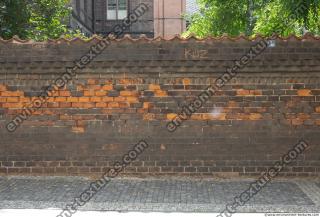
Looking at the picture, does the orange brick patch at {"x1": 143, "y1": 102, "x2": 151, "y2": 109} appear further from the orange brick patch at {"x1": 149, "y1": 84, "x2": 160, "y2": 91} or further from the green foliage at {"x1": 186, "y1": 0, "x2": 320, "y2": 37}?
the green foliage at {"x1": 186, "y1": 0, "x2": 320, "y2": 37}

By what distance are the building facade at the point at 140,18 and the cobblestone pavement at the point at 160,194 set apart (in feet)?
73.6

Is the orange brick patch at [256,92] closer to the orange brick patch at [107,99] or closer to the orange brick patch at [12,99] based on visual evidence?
the orange brick patch at [107,99]

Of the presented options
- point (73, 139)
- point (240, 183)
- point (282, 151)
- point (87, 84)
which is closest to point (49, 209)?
point (73, 139)

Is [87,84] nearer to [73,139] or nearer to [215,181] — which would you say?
[73,139]

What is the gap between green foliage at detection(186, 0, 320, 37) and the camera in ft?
30.8

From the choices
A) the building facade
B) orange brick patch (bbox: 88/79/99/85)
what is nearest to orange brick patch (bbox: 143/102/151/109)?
orange brick patch (bbox: 88/79/99/85)

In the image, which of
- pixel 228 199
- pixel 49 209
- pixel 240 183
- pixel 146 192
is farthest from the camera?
pixel 240 183

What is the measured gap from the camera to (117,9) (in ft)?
104

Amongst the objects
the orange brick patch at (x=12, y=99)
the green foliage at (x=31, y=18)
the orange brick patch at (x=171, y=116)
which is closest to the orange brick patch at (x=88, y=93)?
the orange brick patch at (x=12, y=99)

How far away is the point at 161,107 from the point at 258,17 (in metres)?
6.43

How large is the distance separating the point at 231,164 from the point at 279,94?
5.14 ft

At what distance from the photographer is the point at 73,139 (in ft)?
25.1

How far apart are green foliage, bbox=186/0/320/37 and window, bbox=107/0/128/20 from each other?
56.4 feet

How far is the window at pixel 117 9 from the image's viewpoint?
31.7 m
